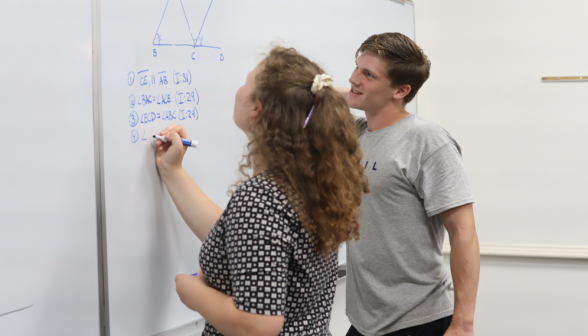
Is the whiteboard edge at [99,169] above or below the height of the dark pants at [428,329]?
above

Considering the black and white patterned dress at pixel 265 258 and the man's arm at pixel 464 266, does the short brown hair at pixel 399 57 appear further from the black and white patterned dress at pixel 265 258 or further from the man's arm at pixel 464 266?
the black and white patterned dress at pixel 265 258

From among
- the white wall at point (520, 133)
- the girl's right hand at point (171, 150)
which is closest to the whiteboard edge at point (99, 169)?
the girl's right hand at point (171, 150)

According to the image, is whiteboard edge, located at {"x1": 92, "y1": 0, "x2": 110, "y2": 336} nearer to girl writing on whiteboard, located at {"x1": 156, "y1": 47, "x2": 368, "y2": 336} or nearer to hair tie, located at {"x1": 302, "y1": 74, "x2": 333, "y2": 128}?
girl writing on whiteboard, located at {"x1": 156, "y1": 47, "x2": 368, "y2": 336}

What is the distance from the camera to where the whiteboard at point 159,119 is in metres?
1.12

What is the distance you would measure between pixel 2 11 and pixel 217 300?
65cm

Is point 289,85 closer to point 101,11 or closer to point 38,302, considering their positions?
point 101,11

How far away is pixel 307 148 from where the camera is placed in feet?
2.85

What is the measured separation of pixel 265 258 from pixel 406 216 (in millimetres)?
666

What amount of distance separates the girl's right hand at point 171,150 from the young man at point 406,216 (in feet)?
1.74

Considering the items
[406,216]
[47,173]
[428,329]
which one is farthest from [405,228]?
[47,173]

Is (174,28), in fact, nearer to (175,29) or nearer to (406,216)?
(175,29)

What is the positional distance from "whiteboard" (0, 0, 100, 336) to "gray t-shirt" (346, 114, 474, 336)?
2.42 feet

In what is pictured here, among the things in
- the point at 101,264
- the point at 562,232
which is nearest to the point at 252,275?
the point at 101,264

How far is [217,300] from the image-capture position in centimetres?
86
